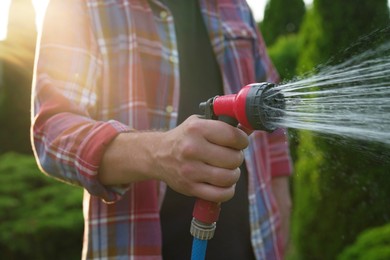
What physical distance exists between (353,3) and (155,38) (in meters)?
3.09

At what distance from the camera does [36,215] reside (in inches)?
171

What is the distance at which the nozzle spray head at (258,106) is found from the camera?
1200 millimetres

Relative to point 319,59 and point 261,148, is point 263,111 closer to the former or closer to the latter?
point 261,148

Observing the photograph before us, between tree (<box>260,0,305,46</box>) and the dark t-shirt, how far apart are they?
9768 millimetres

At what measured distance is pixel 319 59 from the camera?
4.60 meters

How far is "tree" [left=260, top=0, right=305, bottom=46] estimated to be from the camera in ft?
38.7

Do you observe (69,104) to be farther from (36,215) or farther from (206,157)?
(36,215)

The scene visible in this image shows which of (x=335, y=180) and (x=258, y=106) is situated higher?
(x=258, y=106)

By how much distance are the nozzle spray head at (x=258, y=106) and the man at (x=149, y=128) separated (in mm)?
53

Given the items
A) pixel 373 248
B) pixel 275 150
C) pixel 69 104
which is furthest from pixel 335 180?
pixel 69 104

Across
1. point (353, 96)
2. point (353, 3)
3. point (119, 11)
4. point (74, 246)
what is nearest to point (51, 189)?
point (74, 246)

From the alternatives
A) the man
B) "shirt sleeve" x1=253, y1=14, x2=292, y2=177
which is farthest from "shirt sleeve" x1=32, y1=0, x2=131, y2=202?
"shirt sleeve" x1=253, y1=14, x2=292, y2=177

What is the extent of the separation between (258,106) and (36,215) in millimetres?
3466

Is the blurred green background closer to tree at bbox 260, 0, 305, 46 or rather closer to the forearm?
the forearm
